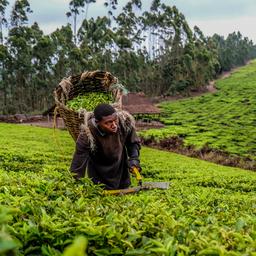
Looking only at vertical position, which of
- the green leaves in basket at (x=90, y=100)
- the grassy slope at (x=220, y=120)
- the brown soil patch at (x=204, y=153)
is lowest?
the brown soil patch at (x=204, y=153)

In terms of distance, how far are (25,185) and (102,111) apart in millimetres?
1797

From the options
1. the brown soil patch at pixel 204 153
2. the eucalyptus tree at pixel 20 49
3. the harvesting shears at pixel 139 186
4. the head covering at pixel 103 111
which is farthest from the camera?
the eucalyptus tree at pixel 20 49

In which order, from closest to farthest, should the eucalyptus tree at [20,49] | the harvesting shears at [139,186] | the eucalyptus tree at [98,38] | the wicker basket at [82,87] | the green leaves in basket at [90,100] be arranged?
1. the harvesting shears at [139,186]
2. the wicker basket at [82,87]
3. the green leaves in basket at [90,100]
4. the eucalyptus tree at [20,49]
5. the eucalyptus tree at [98,38]

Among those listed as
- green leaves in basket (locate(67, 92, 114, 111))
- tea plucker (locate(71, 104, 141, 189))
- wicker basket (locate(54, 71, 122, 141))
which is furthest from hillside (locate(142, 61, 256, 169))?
tea plucker (locate(71, 104, 141, 189))

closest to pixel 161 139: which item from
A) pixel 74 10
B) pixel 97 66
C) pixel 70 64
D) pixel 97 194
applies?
pixel 97 194

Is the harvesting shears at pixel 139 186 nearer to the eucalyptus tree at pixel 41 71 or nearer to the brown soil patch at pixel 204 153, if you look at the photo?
the brown soil patch at pixel 204 153

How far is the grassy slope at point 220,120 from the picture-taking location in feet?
71.6

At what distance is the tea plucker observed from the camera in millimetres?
4480

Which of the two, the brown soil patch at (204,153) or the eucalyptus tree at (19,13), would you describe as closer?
the brown soil patch at (204,153)

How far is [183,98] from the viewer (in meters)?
49.3

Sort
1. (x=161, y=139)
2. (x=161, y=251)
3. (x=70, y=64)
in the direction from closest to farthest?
(x=161, y=251) → (x=161, y=139) → (x=70, y=64)

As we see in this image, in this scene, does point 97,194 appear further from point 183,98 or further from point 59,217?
point 183,98

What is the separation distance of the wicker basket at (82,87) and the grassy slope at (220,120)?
493 inches

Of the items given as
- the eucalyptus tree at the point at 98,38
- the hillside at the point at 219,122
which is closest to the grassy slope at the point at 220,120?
the hillside at the point at 219,122
